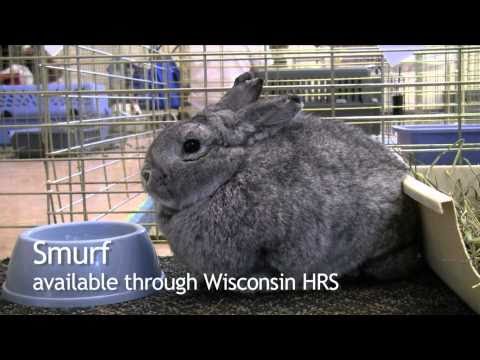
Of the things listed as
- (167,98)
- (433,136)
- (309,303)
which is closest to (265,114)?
(309,303)

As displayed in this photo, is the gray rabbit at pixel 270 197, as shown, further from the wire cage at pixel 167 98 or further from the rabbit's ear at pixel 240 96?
the wire cage at pixel 167 98

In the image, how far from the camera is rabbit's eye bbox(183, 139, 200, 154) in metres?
1.09

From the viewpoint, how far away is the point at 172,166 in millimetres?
1081

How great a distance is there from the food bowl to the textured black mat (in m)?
0.02

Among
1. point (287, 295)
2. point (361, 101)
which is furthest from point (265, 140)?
point (361, 101)

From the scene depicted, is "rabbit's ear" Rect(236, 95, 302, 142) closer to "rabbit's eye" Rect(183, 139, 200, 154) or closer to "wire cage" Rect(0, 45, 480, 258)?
"rabbit's eye" Rect(183, 139, 200, 154)

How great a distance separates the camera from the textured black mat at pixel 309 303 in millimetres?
1048

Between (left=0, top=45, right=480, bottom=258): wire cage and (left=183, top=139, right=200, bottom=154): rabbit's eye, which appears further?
(left=0, top=45, right=480, bottom=258): wire cage

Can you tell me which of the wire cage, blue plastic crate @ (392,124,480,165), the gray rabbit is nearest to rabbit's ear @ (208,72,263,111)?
the gray rabbit

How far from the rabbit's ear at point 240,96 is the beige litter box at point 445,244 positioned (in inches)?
13.1

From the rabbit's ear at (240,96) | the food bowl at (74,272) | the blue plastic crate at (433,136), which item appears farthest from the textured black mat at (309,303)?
the blue plastic crate at (433,136)

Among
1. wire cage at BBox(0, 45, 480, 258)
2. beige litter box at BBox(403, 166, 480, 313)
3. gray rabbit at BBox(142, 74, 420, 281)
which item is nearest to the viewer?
beige litter box at BBox(403, 166, 480, 313)

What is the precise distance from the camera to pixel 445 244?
1096 millimetres
